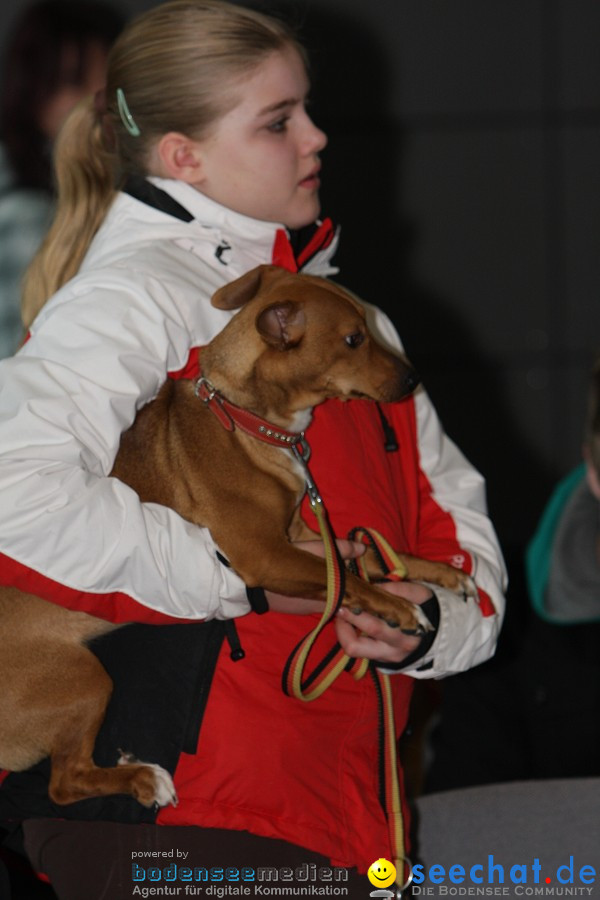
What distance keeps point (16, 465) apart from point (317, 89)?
3356 millimetres

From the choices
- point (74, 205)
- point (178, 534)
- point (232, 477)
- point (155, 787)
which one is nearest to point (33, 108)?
point (74, 205)

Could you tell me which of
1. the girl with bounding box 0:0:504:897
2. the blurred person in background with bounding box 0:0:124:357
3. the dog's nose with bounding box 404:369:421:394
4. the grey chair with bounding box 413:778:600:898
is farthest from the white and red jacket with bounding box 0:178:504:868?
the blurred person in background with bounding box 0:0:124:357

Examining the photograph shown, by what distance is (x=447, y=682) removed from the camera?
10.1 ft

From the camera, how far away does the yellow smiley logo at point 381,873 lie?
4.98 feet

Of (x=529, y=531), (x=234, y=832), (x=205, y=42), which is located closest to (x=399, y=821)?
(x=234, y=832)

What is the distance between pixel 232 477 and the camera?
1.69 m

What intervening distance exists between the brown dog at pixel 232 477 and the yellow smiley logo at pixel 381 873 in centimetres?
34

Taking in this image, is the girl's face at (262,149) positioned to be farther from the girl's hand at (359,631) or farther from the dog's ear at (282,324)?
the girl's hand at (359,631)

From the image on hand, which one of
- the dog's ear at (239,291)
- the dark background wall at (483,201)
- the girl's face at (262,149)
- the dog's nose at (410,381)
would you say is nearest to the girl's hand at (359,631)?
the dog's nose at (410,381)

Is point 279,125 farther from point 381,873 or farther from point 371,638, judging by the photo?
point 381,873

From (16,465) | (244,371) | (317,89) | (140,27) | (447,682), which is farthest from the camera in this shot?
(317,89)

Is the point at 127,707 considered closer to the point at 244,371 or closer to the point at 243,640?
the point at 243,640

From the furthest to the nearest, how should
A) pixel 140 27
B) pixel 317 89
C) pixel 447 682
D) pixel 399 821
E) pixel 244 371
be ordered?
pixel 317 89 < pixel 447 682 < pixel 140 27 < pixel 244 371 < pixel 399 821

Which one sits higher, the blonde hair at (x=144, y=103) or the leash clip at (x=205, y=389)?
the blonde hair at (x=144, y=103)
